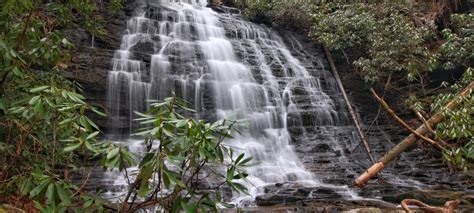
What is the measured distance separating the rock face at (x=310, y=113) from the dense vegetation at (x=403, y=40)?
1145 millimetres

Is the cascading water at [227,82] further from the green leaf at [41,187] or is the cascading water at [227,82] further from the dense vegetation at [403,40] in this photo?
the green leaf at [41,187]

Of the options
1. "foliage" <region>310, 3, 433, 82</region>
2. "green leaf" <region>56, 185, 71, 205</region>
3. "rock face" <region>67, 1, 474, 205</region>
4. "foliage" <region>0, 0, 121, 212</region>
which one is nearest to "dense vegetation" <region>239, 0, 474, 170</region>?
"foliage" <region>310, 3, 433, 82</region>

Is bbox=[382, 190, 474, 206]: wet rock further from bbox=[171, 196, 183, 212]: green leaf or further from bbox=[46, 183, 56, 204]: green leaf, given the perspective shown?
bbox=[46, 183, 56, 204]: green leaf

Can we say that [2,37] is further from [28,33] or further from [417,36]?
[417,36]

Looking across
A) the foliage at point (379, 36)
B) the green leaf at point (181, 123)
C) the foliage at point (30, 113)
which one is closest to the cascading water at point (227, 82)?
the foliage at point (379, 36)

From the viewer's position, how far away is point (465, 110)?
225 inches

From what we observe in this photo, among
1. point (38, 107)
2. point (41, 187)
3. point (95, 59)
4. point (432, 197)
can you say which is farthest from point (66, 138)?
point (95, 59)

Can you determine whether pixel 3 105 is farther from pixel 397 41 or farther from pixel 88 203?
pixel 397 41

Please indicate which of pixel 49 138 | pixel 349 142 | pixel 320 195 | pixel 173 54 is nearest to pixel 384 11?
pixel 349 142

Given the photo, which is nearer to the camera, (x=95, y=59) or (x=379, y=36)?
(x=95, y=59)

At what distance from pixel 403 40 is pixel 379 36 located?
0.88 meters

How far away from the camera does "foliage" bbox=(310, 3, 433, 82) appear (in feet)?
40.6

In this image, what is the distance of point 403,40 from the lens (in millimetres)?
12477

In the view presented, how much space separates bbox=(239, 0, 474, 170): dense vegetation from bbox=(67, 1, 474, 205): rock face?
1.14 meters
